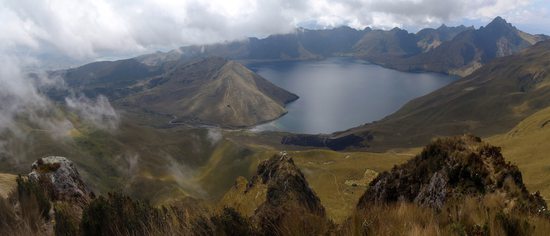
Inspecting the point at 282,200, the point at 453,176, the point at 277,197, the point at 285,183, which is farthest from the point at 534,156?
the point at 453,176

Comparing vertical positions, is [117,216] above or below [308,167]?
above

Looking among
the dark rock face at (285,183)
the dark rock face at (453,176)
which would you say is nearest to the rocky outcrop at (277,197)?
the dark rock face at (285,183)

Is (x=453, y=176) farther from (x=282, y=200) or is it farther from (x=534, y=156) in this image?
(x=534, y=156)

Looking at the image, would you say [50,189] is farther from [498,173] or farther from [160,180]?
[160,180]

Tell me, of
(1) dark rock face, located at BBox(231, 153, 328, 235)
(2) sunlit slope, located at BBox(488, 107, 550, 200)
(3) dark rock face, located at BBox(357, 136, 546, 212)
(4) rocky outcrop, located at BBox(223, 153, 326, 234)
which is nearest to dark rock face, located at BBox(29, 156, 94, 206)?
(4) rocky outcrop, located at BBox(223, 153, 326, 234)

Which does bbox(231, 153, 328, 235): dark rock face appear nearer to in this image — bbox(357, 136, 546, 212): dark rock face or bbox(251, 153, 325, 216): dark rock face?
bbox(251, 153, 325, 216): dark rock face

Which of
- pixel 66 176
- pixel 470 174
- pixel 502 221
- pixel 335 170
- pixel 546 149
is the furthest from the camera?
pixel 335 170

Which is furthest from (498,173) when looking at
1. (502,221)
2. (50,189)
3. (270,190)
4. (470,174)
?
(270,190)
